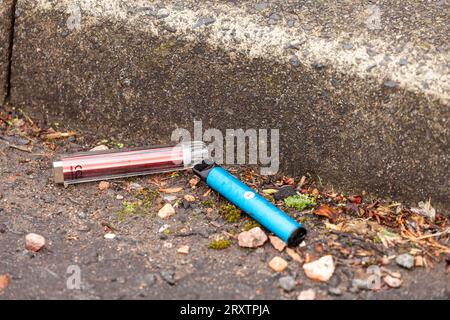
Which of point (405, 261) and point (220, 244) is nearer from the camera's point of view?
point (405, 261)

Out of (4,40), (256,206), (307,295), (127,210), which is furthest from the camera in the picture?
(4,40)

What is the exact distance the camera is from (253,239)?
1.97 m

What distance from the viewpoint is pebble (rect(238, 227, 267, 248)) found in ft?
6.47

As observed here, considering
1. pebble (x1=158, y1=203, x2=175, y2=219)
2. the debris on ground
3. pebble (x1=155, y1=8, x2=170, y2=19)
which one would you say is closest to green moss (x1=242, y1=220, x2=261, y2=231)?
the debris on ground

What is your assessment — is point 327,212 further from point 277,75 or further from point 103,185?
point 103,185

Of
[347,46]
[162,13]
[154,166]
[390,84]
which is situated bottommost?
[154,166]

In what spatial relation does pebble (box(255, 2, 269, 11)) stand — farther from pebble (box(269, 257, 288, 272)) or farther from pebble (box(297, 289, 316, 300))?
pebble (box(297, 289, 316, 300))

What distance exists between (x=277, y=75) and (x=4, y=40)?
107cm

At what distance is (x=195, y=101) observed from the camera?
2279 millimetres

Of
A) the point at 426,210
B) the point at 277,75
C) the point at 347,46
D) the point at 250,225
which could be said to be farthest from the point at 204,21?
the point at 426,210
